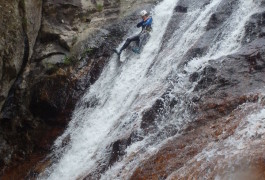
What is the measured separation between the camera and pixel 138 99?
955cm

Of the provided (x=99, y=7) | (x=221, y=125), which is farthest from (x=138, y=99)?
(x=99, y=7)

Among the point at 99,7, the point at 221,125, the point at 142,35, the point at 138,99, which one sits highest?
the point at 99,7

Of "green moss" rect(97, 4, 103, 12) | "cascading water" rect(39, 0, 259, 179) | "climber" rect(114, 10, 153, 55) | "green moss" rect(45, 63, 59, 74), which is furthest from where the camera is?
"green moss" rect(97, 4, 103, 12)

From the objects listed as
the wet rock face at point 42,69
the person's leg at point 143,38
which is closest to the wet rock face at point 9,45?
the wet rock face at point 42,69

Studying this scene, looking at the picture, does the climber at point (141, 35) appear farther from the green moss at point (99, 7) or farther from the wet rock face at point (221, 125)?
Result: the wet rock face at point (221, 125)

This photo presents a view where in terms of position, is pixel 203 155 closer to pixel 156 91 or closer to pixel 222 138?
pixel 222 138

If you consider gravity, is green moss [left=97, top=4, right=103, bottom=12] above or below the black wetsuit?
above

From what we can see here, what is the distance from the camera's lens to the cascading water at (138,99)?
7.74m

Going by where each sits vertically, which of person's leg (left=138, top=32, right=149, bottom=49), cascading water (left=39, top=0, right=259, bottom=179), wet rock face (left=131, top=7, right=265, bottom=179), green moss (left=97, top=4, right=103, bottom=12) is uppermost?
green moss (left=97, top=4, right=103, bottom=12)

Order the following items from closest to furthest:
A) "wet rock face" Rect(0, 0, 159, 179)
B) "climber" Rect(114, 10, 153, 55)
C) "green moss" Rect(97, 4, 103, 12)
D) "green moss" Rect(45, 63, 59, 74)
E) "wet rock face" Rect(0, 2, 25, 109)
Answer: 1. "wet rock face" Rect(0, 2, 25, 109)
2. "wet rock face" Rect(0, 0, 159, 179)
3. "green moss" Rect(45, 63, 59, 74)
4. "climber" Rect(114, 10, 153, 55)
5. "green moss" Rect(97, 4, 103, 12)

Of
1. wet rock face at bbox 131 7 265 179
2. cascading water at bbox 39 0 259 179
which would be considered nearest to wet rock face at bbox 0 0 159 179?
cascading water at bbox 39 0 259 179

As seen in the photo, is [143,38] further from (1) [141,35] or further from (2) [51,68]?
(2) [51,68]

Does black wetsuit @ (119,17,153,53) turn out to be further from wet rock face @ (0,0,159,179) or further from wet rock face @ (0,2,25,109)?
wet rock face @ (0,2,25,109)

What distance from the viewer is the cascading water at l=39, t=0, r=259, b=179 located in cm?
774
